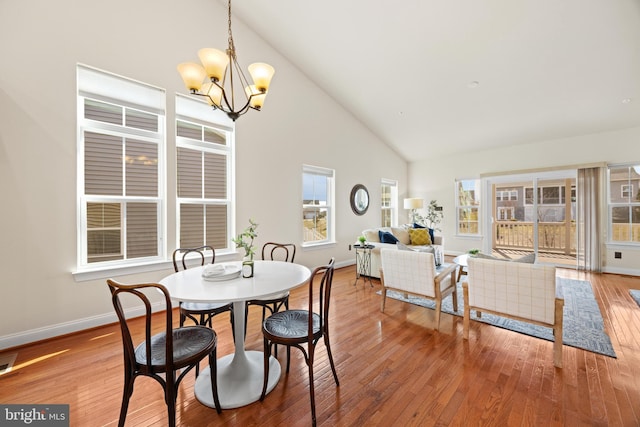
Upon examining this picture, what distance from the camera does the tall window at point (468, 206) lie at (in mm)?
6461

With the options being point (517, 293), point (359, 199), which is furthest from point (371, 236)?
point (517, 293)

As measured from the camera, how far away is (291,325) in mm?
1797

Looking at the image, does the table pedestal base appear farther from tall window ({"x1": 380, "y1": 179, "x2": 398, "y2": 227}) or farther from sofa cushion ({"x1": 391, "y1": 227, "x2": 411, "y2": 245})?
tall window ({"x1": 380, "y1": 179, "x2": 398, "y2": 227})

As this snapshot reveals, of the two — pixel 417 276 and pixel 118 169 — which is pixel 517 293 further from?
pixel 118 169

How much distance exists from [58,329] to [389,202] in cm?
662

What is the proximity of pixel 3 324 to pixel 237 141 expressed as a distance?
9.96ft

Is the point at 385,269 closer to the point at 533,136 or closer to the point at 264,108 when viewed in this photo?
the point at 264,108

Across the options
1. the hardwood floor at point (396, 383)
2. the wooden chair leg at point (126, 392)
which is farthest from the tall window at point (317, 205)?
the wooden chair leg at point (126, 392)

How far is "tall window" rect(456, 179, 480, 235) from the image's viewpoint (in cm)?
646

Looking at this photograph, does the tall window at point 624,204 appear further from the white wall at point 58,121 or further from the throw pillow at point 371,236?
the white wall at point 58,121

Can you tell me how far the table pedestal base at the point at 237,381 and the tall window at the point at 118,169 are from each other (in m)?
1.93

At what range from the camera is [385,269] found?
310 centimetres

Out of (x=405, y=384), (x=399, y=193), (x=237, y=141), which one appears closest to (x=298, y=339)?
(x=405, y=384)

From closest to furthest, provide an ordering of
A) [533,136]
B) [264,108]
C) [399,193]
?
[264,108], [533,136], [399,193]
